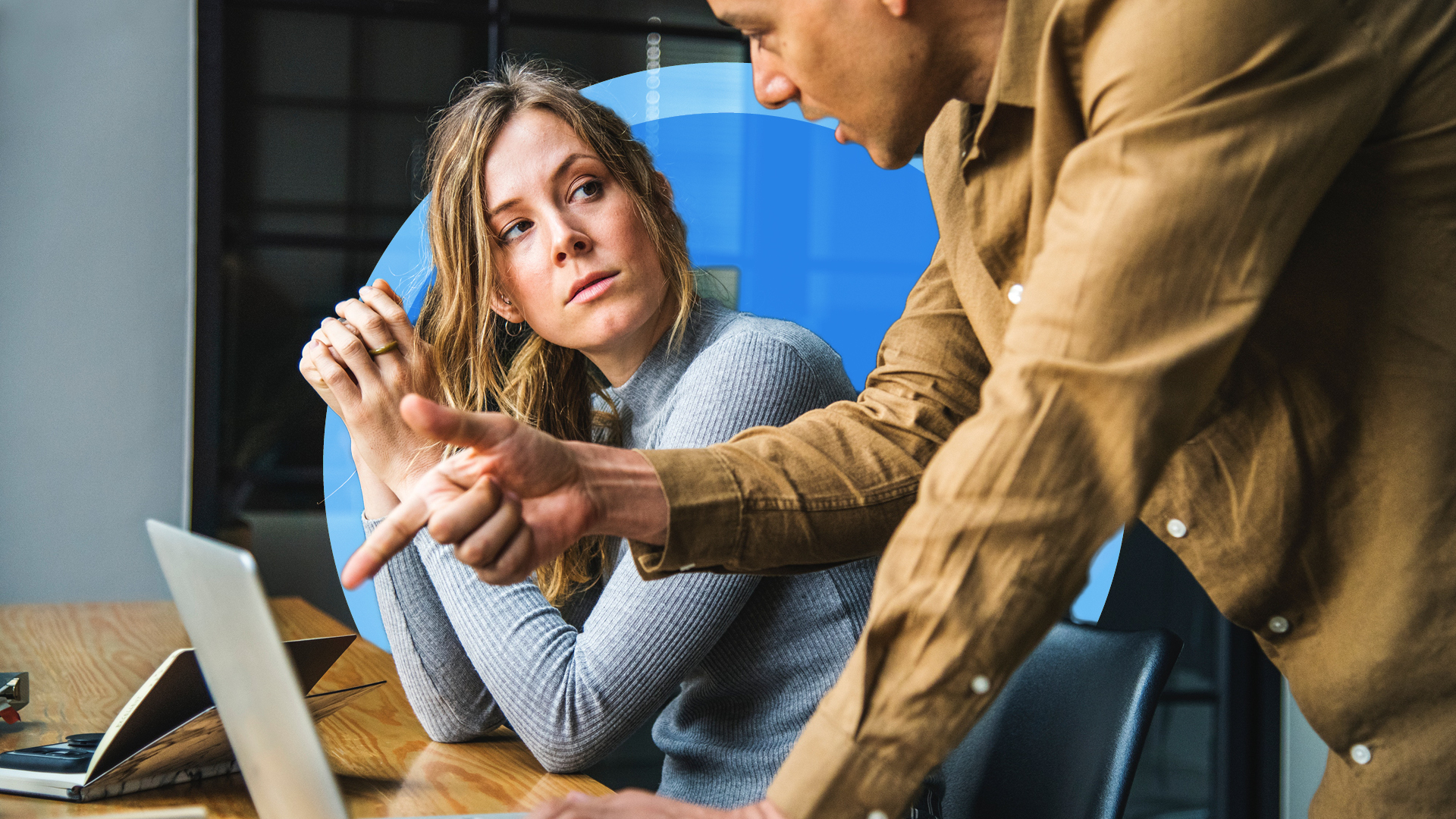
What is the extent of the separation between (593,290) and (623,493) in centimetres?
64

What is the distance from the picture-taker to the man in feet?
1.68

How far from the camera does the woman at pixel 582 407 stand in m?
1.08

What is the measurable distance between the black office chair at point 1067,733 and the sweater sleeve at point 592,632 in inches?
11.9

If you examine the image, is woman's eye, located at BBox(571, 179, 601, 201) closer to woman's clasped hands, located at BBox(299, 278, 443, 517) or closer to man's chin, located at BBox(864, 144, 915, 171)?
woman's clasped hands, located at BBox(299, 278, 443, 517)

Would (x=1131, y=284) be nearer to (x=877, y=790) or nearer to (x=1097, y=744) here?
(x=877, y=790)

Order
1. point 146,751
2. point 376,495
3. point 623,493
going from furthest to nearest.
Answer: point 376,495 → point 146,751 → point 623,493

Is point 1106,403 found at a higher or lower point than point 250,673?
higher

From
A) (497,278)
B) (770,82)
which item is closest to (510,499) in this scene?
(770,82)

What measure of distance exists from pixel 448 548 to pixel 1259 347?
32.4 inches

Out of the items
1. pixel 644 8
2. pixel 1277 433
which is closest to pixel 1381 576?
pixel 1277 433

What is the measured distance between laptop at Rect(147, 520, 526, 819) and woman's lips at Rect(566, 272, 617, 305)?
2.29 ft

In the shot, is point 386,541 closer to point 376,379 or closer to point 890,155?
point 890,155

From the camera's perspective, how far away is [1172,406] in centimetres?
52

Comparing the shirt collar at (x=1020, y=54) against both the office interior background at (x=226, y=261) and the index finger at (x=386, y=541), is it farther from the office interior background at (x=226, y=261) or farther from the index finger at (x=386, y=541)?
the office interior background at (x=226, y=261)
